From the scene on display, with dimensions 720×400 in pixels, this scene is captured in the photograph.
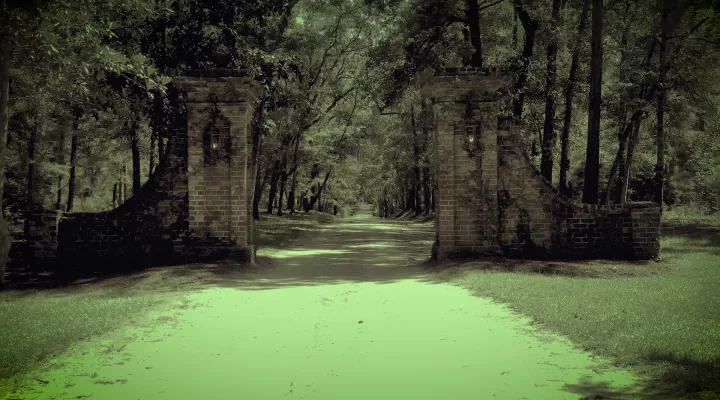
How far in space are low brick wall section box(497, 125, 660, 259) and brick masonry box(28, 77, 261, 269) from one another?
18.9 ft

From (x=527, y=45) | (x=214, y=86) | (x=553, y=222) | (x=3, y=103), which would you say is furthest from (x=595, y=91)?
(x=3, y=103)

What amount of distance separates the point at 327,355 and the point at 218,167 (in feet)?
23.5

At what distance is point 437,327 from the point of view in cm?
673

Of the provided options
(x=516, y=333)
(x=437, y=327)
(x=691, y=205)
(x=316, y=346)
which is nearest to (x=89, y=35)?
(x=316, y=346)

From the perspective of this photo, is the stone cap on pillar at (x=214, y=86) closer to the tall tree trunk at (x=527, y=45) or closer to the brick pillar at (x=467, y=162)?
the brick pillar at (x=467, y=162)

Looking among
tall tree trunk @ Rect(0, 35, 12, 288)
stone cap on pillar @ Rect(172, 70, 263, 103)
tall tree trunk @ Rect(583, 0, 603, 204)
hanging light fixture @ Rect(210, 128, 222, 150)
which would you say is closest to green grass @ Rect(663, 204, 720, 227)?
tall tree trunk @ Rect(583, 0, 603, 204)

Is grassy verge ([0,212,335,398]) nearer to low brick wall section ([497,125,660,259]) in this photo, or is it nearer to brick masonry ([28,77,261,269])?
brick masonry ([28,77,261,269])

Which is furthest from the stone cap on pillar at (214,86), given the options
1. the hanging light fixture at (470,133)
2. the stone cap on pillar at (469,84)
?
the hanging light fixture at (470,133)

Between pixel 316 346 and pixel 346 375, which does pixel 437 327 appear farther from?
pixel 346 375

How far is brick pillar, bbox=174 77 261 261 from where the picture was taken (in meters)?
11.7

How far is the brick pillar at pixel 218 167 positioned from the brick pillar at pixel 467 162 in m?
4.25

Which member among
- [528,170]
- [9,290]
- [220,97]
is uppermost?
[220,97]

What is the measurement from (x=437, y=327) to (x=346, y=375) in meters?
2.09

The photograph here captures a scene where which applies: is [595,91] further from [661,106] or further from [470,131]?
[661,106]
